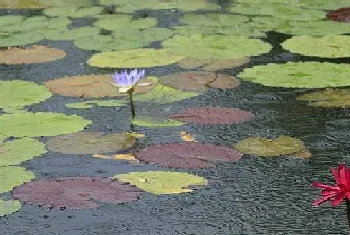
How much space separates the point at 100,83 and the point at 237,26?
1.41 metres

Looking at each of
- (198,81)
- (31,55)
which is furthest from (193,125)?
(31,55)

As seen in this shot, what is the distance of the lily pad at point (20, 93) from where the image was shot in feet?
13.5

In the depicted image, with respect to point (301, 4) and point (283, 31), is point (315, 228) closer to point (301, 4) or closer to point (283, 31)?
point (283, 31)

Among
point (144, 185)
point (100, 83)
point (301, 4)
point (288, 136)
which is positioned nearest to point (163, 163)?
point (144, 185)

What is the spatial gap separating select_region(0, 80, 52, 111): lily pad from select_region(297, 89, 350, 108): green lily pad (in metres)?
1.18

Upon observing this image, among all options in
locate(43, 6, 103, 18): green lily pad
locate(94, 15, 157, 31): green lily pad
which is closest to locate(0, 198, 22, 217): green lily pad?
locate(94, 15, 157, 31): green lily pad

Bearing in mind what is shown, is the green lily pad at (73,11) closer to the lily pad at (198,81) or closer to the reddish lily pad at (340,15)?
the reddish lily pad at (340,15)

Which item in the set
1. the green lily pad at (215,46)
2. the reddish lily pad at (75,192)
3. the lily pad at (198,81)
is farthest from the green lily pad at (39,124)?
the green lily pad at (215,46)

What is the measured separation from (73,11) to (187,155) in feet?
9.32

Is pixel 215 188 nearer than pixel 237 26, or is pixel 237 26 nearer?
pixel 215 188

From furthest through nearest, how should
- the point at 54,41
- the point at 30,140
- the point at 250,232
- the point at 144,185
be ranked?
the point at 54,41 < the point at 30,140 < the point at 144,185 < the point at 250,232

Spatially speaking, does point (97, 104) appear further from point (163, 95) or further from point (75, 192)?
point (75, 192)

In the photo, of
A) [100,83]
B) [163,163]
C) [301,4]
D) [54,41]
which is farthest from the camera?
[301,4]

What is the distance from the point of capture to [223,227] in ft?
9.31
